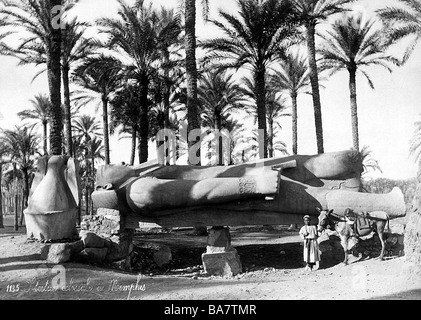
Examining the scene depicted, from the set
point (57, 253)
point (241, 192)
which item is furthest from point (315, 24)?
point (57, 253)

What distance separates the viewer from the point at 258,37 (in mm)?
14070

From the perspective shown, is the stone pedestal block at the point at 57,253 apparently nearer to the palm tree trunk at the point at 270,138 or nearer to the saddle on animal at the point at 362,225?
the saddle on animal at the point at 362,225

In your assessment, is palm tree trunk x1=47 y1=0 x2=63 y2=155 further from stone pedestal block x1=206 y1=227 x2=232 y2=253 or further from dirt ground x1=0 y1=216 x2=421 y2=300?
stone pedestal block x1=206 y1=227 x2=232 y2=253

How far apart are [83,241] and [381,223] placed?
17.9ft

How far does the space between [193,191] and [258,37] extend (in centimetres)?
773

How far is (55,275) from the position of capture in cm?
671

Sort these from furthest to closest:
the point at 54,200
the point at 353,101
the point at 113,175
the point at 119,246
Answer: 1. the point at 353,101
2. the point at 113,175
3. the point at 119,246
4. the point at 54,200

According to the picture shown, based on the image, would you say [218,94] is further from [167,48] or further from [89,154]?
[89,154]

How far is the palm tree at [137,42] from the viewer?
15164 millimetres

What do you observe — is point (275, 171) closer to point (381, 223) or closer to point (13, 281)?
point (381, 223)

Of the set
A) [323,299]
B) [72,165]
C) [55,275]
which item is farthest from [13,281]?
[323,299]

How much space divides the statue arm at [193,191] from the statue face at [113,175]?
43cm

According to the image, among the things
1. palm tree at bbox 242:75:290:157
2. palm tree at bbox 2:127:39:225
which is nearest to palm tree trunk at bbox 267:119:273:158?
palm tree at bbox 242:75:290:157

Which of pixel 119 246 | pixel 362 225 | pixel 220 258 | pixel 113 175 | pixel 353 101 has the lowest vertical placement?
pixel 220 258
